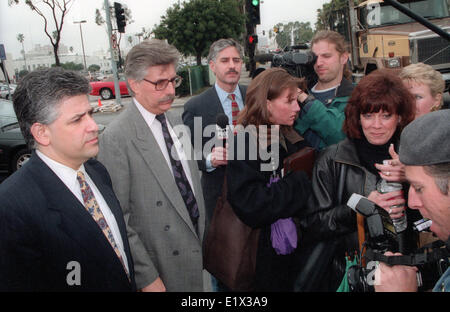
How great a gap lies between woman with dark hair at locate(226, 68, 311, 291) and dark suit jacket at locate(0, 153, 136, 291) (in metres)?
0.76

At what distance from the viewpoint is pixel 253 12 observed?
834 cm

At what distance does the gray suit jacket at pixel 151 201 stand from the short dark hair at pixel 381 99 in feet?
3.92

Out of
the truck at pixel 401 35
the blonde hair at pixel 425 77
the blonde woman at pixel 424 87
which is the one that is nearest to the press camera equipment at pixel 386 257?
the blonde woman at pixel 424 87

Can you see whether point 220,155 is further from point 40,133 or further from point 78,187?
point 40,133

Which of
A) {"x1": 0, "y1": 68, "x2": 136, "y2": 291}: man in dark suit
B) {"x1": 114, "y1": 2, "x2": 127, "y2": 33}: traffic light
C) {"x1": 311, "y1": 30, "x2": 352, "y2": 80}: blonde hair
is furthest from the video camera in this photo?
{"x1": 114, "y1": 2, "x2": 127, "y2": 33}: traffic light

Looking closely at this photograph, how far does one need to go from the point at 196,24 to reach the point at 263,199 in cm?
2350

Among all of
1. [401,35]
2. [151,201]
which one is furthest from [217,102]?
[401,35]

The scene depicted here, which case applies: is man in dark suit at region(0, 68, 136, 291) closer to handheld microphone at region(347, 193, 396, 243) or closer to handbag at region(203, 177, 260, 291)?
handbag at region(203, 177, 260, 291)

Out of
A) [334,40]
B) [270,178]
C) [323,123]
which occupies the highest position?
[334,40]

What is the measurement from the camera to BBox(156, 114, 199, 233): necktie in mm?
2291

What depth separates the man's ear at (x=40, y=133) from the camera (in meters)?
1.60

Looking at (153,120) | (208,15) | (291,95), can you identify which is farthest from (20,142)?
(208,15)
